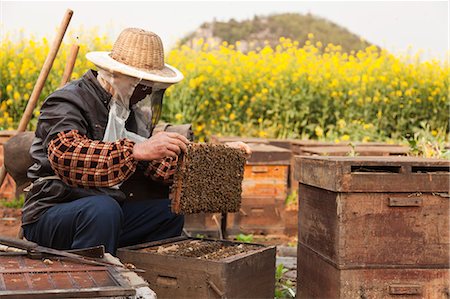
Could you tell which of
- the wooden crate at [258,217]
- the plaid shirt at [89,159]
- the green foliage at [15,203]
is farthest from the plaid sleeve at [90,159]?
the green foliage at [15,203]

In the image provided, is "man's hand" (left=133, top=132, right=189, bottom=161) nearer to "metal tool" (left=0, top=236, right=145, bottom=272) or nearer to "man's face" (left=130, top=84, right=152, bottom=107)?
"man's face" (left=130, top=84, right=152, bottom=107)

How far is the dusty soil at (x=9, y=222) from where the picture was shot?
5.46m

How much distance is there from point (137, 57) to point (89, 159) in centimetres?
63

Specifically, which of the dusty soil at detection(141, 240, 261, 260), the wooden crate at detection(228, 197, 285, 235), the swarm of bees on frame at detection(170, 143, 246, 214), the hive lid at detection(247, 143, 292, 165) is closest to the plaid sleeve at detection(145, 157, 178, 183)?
the swarm of bees on frame at detection(170, 143, 246, 214)

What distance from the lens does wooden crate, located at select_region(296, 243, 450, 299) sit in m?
3.21

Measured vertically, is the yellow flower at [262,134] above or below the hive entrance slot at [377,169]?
below

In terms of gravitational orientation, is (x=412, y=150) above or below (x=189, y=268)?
above

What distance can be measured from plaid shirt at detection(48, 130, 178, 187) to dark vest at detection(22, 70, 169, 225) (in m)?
0.08

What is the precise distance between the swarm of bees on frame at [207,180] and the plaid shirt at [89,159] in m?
0.29

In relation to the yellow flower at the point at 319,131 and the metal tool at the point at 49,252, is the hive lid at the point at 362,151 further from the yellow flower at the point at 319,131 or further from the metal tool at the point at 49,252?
the metal tool at the point at 49,252

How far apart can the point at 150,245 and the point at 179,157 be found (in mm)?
502

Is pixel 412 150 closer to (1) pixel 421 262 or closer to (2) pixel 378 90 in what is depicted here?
(1) pixel 421 262

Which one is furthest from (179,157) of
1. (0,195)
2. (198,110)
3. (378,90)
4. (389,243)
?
(378,90)

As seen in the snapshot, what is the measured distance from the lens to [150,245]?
345 centimetres
